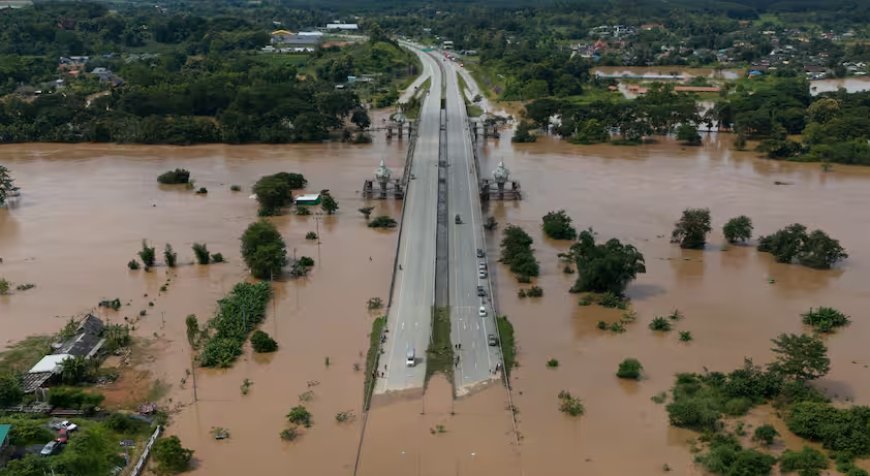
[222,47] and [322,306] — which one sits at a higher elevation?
[222,47]

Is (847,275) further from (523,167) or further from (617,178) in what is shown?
(523,167)

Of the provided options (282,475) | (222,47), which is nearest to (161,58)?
(222,47)

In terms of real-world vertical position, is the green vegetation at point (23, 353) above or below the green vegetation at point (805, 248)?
below

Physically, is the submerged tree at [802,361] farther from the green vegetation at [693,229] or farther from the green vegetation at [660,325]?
the green vegetation at [693,229]

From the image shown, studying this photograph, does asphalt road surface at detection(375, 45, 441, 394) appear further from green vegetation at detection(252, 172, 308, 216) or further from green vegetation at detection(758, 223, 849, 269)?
green vegetation at detection(758, 223, 849, 269)

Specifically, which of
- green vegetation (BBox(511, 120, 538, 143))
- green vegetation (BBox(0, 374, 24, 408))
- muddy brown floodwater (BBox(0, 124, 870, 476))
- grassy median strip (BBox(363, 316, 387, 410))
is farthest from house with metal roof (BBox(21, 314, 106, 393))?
green vegetation (BBox(511, 120, 538, 143))

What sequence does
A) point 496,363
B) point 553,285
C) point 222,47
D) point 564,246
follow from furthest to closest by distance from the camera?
point 222,47 → point 564,246 → point 553,285 → point 496,363

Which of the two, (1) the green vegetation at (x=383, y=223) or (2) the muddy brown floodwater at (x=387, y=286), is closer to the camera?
(2) the muddy brown floodwater at (x=387, y=286)

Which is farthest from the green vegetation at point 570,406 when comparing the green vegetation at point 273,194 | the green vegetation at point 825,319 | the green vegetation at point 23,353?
the green vegetation at point 273,194
